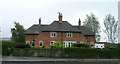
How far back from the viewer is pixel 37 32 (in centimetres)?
4522

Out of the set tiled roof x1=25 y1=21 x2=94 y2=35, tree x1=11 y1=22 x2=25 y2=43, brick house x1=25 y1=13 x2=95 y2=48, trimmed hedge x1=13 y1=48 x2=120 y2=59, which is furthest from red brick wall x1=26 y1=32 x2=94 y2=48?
tree x1=11 y1=22 x2=25 y2=43

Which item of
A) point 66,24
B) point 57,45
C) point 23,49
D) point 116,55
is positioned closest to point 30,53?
point 23,49

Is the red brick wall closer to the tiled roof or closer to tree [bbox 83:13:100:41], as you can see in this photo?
the tiled roof

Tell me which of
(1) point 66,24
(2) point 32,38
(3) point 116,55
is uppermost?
(1) point 66,24

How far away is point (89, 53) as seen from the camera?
2591cm

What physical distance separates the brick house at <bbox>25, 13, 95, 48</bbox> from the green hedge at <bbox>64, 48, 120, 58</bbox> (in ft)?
57.3

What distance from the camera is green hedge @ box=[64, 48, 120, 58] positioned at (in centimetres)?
2556

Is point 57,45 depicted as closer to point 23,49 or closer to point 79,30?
point 23,49

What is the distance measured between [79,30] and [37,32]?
1157cm

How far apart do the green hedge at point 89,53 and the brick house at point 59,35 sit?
17.5 metres

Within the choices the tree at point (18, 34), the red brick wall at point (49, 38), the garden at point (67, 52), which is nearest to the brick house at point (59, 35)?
the red brick wall at point (49, 38)

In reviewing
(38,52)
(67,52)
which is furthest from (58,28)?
(67,52)

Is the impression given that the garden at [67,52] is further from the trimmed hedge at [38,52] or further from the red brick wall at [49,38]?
the red brick wall at [49,38]

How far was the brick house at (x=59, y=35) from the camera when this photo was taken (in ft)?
141
